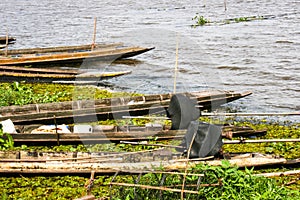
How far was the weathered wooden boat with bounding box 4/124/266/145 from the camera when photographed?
827cm

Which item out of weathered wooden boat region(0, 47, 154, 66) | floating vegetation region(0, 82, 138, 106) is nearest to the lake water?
weathered wooden boat region(0, 47, 154, 66)

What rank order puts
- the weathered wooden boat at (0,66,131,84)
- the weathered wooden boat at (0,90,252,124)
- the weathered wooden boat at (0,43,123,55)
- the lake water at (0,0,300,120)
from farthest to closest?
1. the weathered wooden boat at (0,43,123,55)
2. the lake water at (0,0,300,120)
3. the weathered wooden boat at (0,66,131,84)
4. the weathered wooden boat at (0,90,252,124)

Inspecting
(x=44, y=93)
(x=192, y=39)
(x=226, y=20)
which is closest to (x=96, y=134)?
(x=44, y=93)

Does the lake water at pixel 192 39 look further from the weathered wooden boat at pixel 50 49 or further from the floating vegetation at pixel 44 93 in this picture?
the weathered wooden boat at pixel 50 49

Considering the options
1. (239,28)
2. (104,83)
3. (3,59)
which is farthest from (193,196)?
(239,28)

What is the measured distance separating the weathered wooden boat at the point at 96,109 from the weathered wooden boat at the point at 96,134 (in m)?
0.72

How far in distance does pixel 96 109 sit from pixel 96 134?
6.39ft

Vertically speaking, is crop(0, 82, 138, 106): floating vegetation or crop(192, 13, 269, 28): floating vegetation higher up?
crop(192, 13, 269, 28): floating vegetation

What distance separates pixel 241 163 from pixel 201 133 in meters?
0.79

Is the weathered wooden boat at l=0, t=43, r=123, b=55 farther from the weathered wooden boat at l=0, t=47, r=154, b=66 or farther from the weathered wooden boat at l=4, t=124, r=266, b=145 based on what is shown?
the weathered wooden boat at l=4, t=124, r=266, b=145

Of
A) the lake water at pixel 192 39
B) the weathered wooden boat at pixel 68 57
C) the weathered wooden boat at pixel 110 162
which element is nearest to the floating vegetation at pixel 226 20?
the lake water at pixel 192 39

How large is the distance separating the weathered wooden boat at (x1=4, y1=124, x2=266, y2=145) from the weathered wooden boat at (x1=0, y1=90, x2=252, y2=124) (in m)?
0.72

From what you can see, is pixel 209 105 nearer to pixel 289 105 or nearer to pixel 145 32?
→ pixel 289 105

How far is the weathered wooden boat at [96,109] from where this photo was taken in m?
9.82
